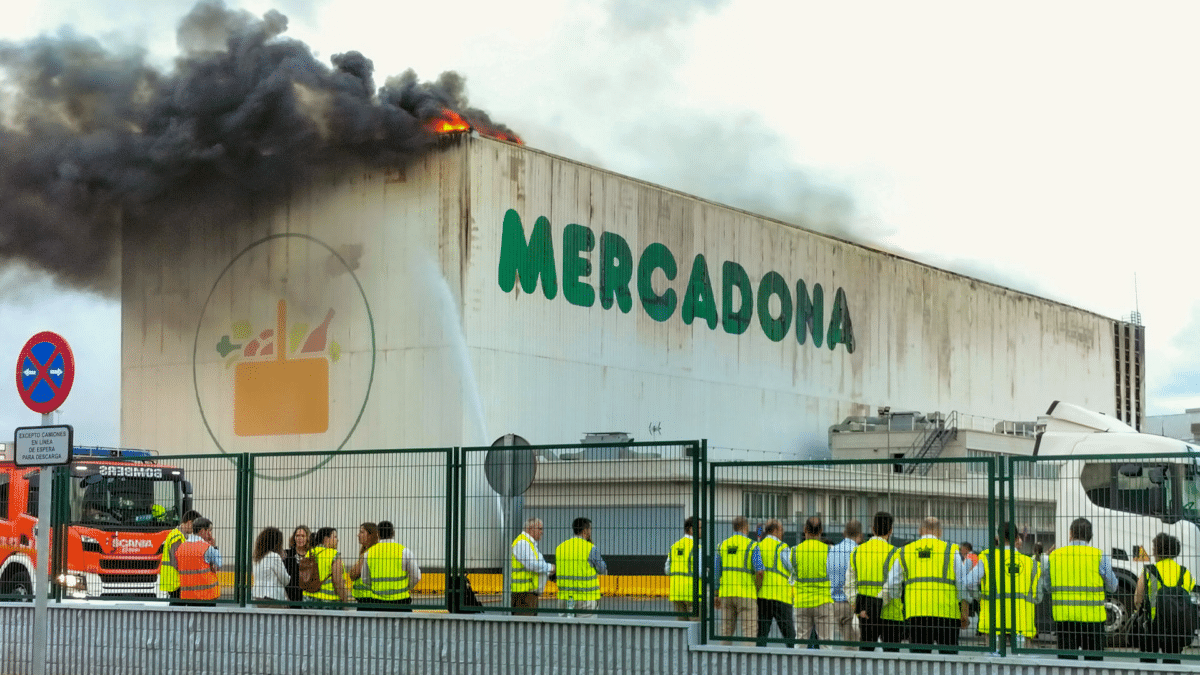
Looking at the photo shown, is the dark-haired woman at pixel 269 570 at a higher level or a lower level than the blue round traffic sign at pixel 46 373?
lower

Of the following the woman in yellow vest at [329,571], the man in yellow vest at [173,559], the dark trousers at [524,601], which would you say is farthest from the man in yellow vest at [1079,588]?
the man in yellow vest at [173,559]

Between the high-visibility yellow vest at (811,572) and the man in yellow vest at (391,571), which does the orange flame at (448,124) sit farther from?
the high-visibility yellow vest at (811,572)

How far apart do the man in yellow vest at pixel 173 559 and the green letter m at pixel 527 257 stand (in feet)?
63.5

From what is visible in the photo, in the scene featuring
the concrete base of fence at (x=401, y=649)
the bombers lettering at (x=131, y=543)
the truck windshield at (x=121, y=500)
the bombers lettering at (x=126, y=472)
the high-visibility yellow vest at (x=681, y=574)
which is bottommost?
the concrete base of fence at (x=401, y=649)

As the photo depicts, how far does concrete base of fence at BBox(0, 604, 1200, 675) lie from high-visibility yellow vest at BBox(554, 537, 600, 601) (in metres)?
0.25

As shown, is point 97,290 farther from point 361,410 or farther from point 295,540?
point 295,540

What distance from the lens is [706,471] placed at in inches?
458

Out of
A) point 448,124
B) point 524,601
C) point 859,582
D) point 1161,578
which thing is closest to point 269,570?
point 524,601

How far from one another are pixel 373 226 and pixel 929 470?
79.3ft

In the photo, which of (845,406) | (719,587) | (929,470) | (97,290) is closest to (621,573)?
(719,587)

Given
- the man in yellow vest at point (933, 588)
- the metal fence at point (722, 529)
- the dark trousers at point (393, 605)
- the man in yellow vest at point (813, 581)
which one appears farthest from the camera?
the dark trousers at point (393, 605)

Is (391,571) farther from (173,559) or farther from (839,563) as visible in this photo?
(839,563)

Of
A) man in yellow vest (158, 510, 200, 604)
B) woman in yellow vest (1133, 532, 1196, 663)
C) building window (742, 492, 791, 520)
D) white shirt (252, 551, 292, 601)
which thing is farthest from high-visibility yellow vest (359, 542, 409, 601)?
woman in yellow vest (1133, 532, 1196, 663)

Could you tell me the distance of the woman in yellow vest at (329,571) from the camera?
13.3 metres
